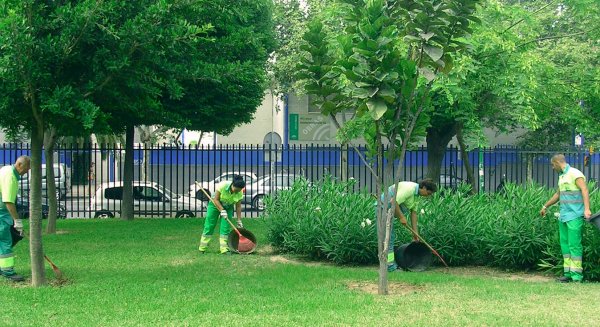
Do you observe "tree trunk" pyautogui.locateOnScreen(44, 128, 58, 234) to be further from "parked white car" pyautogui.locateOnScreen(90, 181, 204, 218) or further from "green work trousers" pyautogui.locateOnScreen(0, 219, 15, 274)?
"green work trousers" pyautogui.locateOnScreen(0, 219, 15, 274)

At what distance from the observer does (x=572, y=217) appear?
31.9ft

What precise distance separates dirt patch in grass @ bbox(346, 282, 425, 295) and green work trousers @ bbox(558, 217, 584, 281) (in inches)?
85.4

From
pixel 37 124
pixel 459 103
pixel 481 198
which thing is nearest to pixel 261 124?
pixel 459 103

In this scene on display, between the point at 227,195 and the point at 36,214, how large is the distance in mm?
4068

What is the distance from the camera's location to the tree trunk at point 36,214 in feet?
29.4

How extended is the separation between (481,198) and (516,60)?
3.74 m

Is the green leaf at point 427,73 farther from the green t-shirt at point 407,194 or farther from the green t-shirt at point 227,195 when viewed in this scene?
the green t-shirt at point 227,195

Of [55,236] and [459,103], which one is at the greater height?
[459,103]

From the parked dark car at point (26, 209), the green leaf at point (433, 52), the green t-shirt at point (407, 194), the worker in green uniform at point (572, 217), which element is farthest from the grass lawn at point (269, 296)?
the parked dark car at point (26, 209)

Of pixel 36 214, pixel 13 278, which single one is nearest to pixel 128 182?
pixel 13 278

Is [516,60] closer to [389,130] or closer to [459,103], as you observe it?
[459,103]

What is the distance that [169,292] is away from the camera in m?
8.58

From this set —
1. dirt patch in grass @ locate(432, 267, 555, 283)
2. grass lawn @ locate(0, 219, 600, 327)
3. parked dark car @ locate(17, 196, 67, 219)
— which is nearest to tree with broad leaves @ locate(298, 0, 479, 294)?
grass lawn @ locate(0, 219, 600, 327)

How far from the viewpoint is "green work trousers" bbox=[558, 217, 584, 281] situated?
31.7 ft
